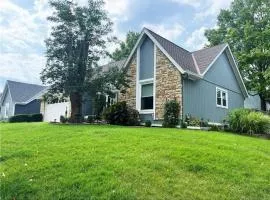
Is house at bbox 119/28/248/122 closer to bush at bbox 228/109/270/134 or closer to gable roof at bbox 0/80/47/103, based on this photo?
bush at bbox 228/109/270/134

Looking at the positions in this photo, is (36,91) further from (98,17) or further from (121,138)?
(121,138)

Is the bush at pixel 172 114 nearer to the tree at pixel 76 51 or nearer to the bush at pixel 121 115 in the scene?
the bush at pixel 121 115

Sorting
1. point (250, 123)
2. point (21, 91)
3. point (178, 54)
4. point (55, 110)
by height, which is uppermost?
point (178, 54)

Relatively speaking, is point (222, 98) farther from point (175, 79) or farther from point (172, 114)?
point (172, 114)

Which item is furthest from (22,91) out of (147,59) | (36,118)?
(147,59)

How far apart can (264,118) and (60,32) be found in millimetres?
12032

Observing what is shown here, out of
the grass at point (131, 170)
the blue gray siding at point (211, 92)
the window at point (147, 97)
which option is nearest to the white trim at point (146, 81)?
the window at point (147, 97)

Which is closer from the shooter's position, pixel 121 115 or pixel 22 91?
pixel 121 115

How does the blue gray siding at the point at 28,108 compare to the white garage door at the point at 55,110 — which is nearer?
the white garage door at the point at 55,110

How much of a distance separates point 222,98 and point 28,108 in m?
24.2

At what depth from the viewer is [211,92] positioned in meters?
20.2

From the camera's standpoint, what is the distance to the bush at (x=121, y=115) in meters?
17.3

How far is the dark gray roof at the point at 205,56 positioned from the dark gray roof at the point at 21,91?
21207mm

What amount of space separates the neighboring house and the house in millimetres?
18534
